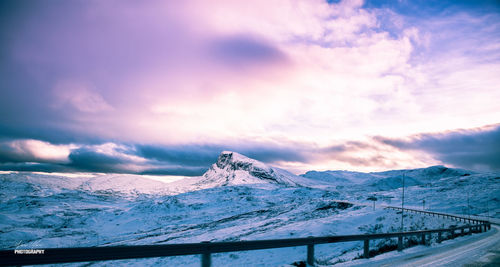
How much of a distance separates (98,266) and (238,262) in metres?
25.7

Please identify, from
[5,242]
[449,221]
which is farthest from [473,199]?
[5,242]

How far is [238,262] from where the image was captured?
31625mm

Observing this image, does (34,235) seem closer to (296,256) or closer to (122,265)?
(122,265)

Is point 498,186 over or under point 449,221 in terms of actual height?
over

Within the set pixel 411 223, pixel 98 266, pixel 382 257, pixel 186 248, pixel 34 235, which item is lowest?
pixel 34 235

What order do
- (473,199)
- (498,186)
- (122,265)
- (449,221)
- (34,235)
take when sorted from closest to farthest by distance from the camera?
(122,265), (449,221), (473,199), (498,186), (34,235)

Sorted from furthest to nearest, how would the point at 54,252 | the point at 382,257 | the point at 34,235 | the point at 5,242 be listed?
the point at 34,235, the point at 5,242, the point at 382,257, the point at 54,252

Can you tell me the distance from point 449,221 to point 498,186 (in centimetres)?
7579

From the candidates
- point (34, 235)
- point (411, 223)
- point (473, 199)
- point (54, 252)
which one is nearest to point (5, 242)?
point (34, 235)

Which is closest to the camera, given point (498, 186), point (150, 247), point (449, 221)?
point (150, 247)

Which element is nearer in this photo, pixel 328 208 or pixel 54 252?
pixel 54 252

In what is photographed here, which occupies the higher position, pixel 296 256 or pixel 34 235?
pixel 296 256

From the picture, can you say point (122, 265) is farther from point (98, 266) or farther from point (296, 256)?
point (296, 256)

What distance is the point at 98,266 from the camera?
44.1 meters
